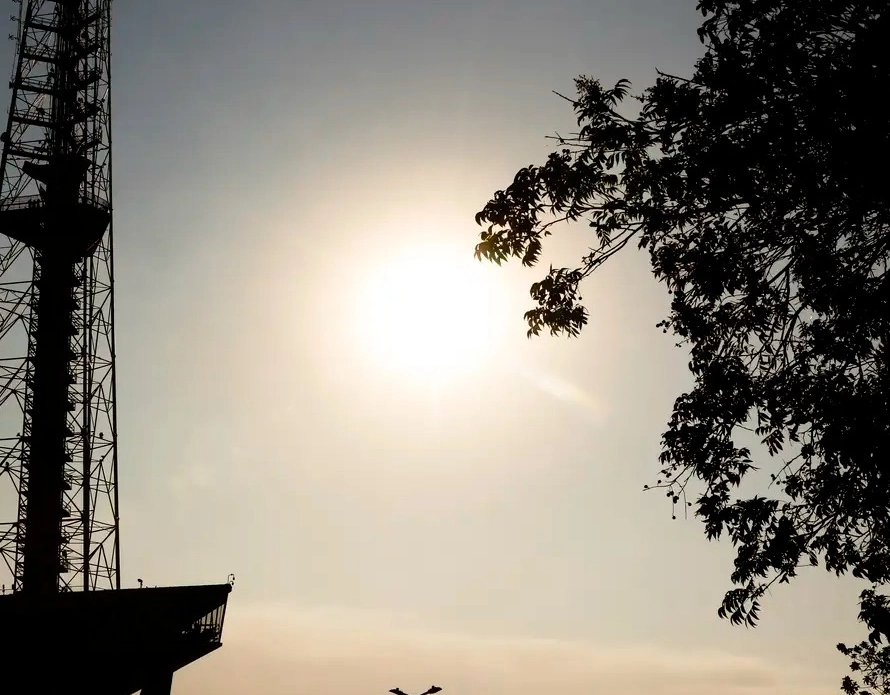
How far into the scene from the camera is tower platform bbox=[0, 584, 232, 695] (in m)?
34.2

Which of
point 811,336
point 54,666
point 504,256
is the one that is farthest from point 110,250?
point 811,336

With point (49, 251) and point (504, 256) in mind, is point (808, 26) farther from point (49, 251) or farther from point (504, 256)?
point (49, 251)

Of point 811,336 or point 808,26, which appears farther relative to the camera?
point 811,336

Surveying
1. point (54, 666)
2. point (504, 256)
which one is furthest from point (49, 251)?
point (504, 256)

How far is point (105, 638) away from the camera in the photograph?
3691 centimetres

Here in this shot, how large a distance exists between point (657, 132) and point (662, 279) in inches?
104

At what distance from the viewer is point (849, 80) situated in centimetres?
1220

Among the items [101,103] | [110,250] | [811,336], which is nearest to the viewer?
[811,336]

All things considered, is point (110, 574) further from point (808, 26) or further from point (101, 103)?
point (808, 26)

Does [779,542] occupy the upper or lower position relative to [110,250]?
lower

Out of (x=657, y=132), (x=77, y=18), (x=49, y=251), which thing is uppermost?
(x=77, y=18)

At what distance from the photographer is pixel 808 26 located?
13.0 metres

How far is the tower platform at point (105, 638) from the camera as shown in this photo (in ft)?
112

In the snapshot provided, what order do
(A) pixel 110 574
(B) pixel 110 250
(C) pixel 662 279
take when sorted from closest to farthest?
(C) pixel 662 279
(A) pixel 110 574
(B) pixel 110 250
